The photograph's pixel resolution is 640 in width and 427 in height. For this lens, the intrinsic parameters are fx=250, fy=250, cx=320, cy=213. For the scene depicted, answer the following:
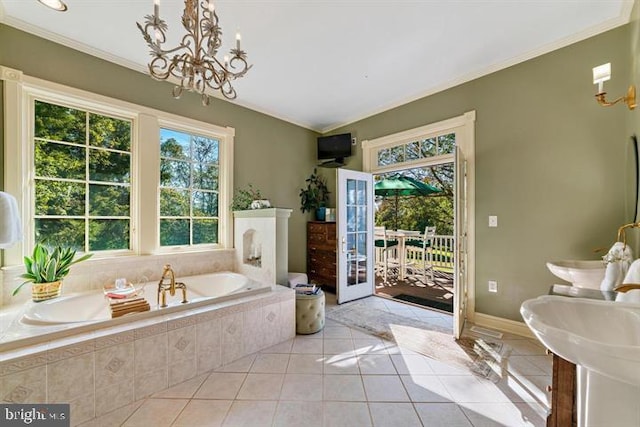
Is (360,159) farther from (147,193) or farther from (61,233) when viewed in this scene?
(61,233)

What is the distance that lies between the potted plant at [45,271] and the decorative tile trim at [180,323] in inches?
45.7

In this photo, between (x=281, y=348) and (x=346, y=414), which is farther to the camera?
(x=281, y=348)

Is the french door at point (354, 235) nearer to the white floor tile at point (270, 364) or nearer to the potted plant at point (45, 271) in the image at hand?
the white floor tile at point (270, 364)

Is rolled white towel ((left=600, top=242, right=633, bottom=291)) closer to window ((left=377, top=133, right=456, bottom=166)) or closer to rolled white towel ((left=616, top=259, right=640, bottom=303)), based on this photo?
rolled white towel ((left=616, top=259, right=640, bottom=303))

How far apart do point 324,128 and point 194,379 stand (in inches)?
154

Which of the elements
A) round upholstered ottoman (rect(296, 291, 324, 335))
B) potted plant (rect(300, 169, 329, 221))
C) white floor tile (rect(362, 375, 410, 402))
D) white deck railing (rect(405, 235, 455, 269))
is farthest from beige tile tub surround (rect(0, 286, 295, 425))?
white deck railing (rect(405, 235, 455, 269))

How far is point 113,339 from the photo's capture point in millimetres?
1563

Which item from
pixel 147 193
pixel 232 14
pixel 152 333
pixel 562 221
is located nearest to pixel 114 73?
pixel 147 193

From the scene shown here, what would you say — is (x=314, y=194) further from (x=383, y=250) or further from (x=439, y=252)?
(x=439, y=252)

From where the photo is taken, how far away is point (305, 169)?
433cm

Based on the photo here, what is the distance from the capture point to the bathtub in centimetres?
177

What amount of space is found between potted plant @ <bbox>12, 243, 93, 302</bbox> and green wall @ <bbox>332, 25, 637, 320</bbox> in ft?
13.1

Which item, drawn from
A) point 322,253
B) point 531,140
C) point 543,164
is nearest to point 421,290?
point 322,253

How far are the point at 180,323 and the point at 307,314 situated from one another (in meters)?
1.19
